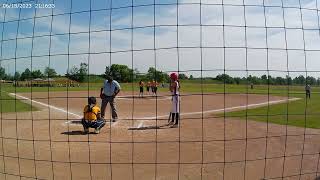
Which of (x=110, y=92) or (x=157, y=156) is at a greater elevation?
(x=110, y=92)

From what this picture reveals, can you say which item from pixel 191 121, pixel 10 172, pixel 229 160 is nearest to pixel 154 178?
pixel 229 160

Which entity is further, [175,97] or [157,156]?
[175,97]

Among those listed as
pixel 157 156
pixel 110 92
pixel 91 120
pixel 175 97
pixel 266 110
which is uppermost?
pixel 110 92

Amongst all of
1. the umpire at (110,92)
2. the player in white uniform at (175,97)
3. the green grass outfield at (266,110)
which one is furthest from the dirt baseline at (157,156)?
the umpire at (110,92)

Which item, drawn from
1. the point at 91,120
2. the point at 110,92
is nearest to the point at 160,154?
the point at 91,120

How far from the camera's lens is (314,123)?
486 inches

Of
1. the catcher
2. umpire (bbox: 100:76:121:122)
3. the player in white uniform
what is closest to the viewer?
the catcher

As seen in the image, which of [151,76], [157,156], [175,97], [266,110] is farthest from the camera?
[266,110]

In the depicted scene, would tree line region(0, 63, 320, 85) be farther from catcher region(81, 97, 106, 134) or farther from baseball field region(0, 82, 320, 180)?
catcher region(81, 97, 106, 134)

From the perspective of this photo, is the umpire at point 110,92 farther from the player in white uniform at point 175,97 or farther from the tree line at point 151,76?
the tree line at point 151,76

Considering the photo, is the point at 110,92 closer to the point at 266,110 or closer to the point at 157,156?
the point at 157,156

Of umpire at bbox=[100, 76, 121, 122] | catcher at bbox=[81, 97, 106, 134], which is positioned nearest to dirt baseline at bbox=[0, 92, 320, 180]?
catcher at bbox=[81, 97, 106, 134]

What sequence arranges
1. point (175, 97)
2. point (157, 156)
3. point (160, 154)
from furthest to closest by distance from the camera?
point (175, 97) → point (160, 154) → point (157, 156)

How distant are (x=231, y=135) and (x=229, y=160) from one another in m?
2.86
